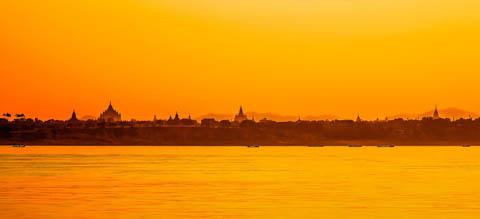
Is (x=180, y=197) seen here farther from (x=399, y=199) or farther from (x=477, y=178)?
(x=477, y=178)

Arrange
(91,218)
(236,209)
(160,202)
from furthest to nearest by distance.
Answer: (160,202) → (236,209) → (91,218)

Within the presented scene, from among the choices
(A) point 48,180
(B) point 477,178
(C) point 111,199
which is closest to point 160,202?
(C) point 111,199

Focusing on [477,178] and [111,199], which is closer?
[111,199]

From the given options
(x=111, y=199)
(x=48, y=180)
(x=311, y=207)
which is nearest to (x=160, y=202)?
(x=111, y=199)

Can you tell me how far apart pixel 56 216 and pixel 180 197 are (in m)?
16.0

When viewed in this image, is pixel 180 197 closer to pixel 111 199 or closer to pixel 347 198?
pixel 111 199

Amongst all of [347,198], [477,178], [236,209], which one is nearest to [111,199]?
[236,209]

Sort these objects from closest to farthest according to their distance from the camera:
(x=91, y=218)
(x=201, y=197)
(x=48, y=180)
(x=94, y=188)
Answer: (x=91, y=218)
(x=201, y=197)
(x=94, y=188)
(x=48, y=180)

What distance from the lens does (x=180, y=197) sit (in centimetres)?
6794

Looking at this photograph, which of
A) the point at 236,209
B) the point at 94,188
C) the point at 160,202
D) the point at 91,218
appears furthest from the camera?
the point at 94,188

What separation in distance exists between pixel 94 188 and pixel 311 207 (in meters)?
24.0

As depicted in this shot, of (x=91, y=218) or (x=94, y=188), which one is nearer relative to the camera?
(x=91, y=218)

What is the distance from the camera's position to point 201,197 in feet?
222

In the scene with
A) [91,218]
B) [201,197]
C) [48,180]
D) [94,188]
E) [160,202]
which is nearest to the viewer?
[91,218]
